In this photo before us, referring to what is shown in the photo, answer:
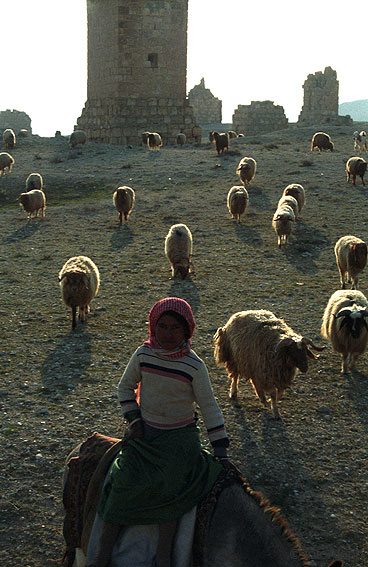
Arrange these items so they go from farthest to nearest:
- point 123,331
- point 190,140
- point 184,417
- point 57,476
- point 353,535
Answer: point 190,140, point 123,331, point 57,476, point 353,535, point 184,417

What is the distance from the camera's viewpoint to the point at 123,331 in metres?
9.49

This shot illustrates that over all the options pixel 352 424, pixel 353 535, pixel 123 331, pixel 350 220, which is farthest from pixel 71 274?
pixel 350 220

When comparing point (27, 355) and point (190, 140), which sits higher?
point (190, 140)

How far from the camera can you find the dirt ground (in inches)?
211

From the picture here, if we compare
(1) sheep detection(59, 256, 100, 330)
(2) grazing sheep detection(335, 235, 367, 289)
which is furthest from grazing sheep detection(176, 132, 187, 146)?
(1) sheep detection(59, 256, 100, 330)

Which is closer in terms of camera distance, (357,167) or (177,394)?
(177,394)

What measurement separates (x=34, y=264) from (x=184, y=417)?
34.5 feet

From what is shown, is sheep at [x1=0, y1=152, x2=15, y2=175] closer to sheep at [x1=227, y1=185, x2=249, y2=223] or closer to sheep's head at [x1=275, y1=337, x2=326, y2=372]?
sheep at [x1=227, y1=185, x2=249, y2=223]

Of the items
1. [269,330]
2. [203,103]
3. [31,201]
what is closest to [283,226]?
[31,201]

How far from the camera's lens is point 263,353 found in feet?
22.7

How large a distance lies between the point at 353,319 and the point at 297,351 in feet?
5.44

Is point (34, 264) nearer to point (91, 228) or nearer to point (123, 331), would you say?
point (91, 228)

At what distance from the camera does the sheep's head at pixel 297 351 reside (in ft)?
21.7

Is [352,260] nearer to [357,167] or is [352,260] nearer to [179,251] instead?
[179,251]
